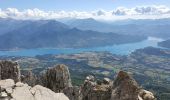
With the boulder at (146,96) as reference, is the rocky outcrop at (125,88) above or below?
above

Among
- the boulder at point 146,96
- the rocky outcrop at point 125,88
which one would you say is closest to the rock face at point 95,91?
the boulder at point 146,96

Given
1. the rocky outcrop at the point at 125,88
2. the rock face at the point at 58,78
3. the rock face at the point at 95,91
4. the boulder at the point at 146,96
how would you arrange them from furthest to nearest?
the rock face at the point at 58,78
the rock face at the point at 95,91
the boulder at the point at 146,96
the rocky outcrop at the point at 125,88

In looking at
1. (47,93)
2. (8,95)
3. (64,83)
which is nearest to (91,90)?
(64,83)

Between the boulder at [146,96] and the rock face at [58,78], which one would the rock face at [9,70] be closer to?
the rock face at [58,78]

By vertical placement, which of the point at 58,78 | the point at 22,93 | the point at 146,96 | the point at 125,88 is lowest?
the point at 146,96

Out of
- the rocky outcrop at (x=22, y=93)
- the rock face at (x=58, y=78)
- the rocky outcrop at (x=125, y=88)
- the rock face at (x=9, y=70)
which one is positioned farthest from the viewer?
the rock face at (x=9, y=70)

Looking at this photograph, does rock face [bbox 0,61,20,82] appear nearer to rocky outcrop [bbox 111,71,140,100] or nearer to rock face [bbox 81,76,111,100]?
rock face [bbox 81,76,111,100]

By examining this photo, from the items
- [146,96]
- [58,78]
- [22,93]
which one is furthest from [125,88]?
[58,78]

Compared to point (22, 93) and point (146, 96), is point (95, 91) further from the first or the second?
point (22, 93)

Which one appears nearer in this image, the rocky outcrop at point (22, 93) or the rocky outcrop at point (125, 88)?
the rocky outcrop at point (22, 93)

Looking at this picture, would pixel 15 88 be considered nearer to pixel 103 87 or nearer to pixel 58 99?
pixel 58 99
